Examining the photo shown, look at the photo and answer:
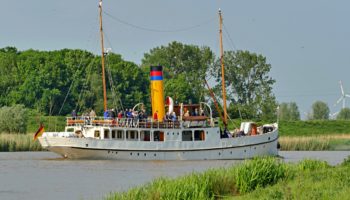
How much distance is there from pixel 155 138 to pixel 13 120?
23.6 m

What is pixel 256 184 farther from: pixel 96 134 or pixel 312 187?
pixel 96 134

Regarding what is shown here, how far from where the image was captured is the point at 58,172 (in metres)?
42.9

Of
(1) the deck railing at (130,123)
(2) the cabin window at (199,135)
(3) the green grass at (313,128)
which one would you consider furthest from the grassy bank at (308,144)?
(3) the green grass at (313,128)

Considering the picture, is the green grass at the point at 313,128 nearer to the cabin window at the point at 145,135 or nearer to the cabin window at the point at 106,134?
the cabin window at the point at 145,135

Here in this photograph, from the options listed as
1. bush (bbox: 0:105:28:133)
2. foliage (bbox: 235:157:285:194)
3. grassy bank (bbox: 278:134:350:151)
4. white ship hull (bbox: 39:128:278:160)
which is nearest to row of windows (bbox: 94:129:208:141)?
white ship hull (bbox: 39:128:278:160)

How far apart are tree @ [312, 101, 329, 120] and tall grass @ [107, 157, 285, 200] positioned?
120m

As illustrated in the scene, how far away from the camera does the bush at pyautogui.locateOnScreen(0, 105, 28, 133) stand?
75250 mm

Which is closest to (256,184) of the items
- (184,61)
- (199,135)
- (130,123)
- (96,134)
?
(130,123)

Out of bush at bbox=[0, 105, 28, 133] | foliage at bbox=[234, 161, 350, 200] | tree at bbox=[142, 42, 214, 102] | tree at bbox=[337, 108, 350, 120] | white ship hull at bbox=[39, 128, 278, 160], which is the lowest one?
foliage at bbox=[234, 161, 350, 200]

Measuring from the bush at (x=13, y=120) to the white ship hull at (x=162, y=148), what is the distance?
21539mm

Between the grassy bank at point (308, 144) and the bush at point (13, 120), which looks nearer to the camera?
the grassy bank at point (308, 144)

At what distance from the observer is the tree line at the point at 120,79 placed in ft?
340

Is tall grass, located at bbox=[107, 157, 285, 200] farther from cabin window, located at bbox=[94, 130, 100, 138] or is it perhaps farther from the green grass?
the green grass

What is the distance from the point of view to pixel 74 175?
4119cm
